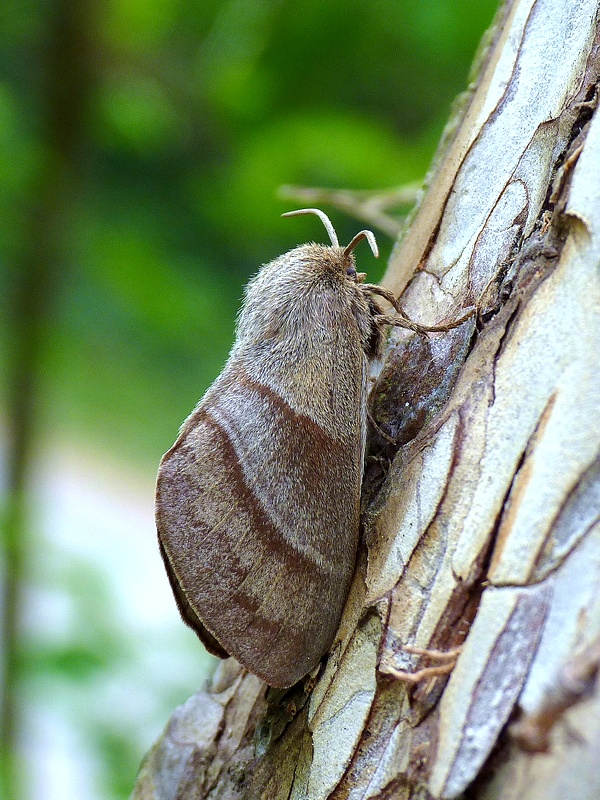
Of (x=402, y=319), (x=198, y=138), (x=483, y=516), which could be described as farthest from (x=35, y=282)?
(x=483, y=516)

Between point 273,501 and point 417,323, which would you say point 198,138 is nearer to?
point 417,323

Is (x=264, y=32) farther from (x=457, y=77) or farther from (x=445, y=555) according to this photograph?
(x=445, y=555)

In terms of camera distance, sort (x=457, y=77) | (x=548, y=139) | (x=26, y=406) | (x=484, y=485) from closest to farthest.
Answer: (x=484, y=485) → (x=548, y=139) → (x=457, y=77) → (x=26, y=406)

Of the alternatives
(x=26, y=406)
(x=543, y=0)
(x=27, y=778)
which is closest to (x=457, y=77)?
(x=543, y=0)

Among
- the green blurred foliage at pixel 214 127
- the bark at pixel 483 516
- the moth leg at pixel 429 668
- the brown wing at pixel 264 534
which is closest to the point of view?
the bark at pixel 483 516

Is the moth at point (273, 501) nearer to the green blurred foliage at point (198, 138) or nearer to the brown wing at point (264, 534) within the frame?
the brown wing at point (264, 534)

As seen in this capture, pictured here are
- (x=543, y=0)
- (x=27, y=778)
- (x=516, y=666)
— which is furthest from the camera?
(x=27, y=778)

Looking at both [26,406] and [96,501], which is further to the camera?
[96,501]

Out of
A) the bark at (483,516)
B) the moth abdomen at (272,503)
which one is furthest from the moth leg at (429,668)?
the moth abdomen at (272,503)

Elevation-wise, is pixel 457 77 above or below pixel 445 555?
above
